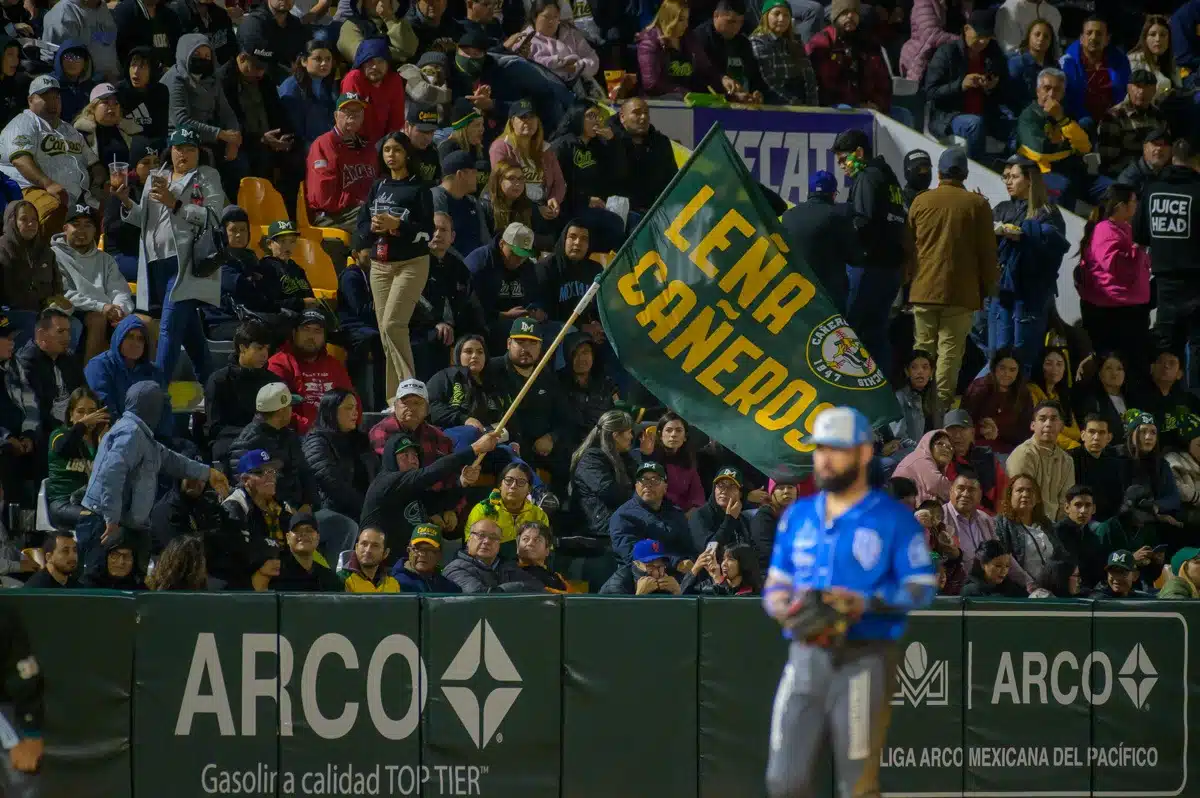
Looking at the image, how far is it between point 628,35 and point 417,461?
7980 mm

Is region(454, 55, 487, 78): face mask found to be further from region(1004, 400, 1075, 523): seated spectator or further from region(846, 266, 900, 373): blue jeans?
region(1004, 400, 1075, 523): seated spectator

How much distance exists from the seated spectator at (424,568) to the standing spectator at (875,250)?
538 centimetres

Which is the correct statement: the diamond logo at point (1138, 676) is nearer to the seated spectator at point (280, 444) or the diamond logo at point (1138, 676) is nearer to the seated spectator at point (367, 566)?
the seated spectator at point (367, 566)

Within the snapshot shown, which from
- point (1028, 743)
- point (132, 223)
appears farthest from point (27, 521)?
point (1028, 743)

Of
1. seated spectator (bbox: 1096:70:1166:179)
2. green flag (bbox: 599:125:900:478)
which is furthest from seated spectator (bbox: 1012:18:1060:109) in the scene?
green flag (bbox: 599:125:900:478)

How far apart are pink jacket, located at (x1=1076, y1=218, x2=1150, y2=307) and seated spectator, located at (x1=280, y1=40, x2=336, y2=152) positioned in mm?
7307

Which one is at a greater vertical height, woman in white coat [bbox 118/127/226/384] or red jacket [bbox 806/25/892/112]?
red jacket [bbox 806/25/892/112]

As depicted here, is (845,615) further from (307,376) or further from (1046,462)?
(1046,462)

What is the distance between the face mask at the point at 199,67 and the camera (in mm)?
18234

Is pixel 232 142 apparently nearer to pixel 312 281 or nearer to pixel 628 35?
pixel 312 281

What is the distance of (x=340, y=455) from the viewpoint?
1557 centimetres

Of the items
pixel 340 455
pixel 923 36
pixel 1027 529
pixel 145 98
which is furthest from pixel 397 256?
pixel 923 36

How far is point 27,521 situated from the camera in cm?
1523

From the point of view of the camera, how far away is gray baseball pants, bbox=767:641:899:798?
913 cm
